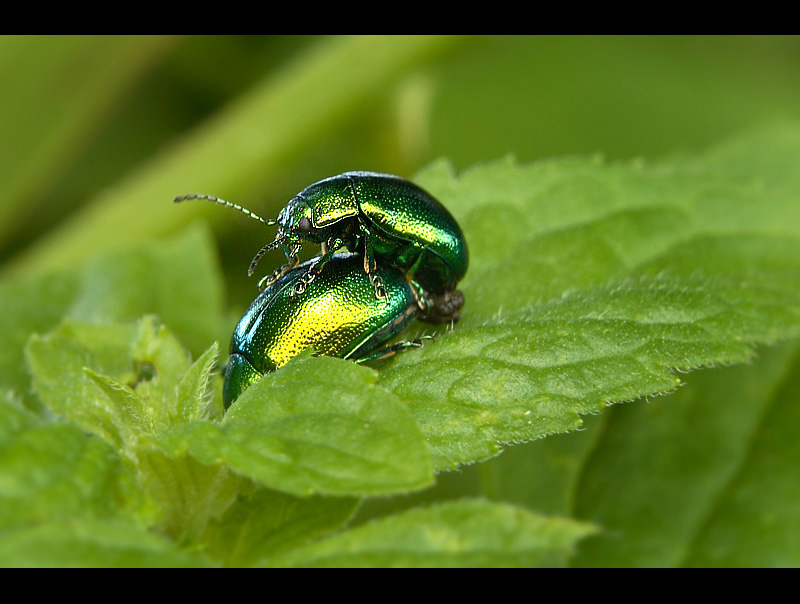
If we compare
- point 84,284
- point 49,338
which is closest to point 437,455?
point 49,338

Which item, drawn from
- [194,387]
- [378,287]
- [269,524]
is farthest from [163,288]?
[269,524]

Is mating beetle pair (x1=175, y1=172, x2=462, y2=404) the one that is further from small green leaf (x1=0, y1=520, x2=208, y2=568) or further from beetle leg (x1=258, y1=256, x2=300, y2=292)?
small green leaf (x1=0, y1=520, x2=208, y2=568)

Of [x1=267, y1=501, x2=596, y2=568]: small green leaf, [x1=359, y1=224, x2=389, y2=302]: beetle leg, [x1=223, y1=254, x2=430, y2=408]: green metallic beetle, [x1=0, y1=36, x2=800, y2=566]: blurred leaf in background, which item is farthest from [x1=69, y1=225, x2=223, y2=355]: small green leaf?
[x1=267, y1=501, x2=596, y2=568]: small green leaf

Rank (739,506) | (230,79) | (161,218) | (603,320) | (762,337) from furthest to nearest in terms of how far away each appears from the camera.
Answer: (230,79) < (161,218) < (739,506) < (762,337) < (603,320)

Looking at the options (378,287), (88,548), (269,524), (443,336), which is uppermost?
(378,287)

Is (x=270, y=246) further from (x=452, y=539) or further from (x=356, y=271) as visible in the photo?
(x=452, y=539)

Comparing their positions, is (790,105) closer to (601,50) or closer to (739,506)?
(601,50)
